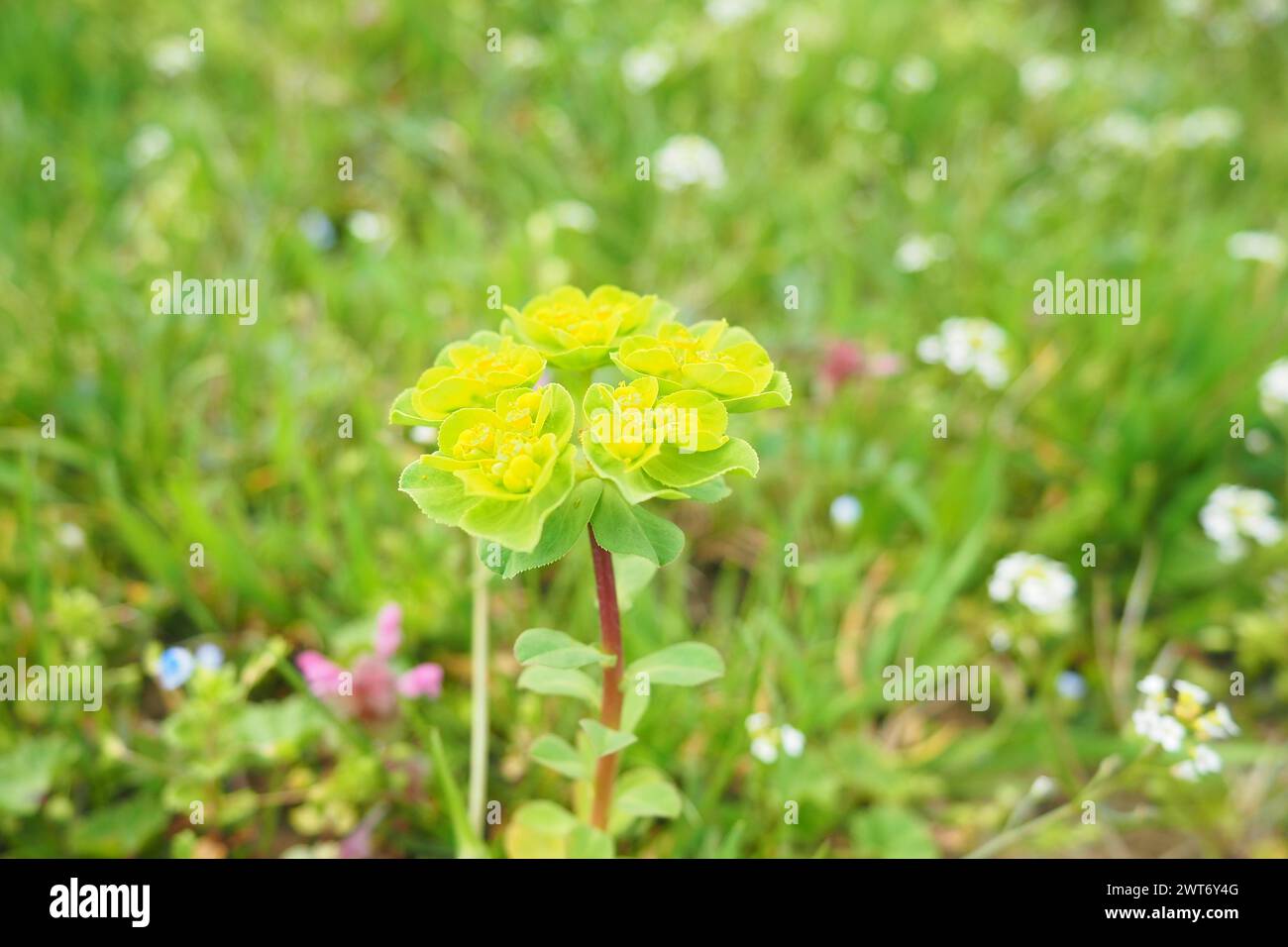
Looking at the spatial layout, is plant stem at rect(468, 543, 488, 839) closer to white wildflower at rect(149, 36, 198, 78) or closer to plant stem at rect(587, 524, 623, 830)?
plant stem at rect(587, 524, 623, 830)

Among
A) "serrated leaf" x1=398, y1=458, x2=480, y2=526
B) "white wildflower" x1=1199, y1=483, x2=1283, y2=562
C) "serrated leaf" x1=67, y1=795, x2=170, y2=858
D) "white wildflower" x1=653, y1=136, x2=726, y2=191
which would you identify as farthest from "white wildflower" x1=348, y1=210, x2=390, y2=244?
"white wildflower" x1=1199, y1=483, x2=1283, y2=562

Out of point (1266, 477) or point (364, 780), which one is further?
point (1266, 477)

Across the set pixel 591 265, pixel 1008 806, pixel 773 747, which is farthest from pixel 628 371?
pixel 591 265

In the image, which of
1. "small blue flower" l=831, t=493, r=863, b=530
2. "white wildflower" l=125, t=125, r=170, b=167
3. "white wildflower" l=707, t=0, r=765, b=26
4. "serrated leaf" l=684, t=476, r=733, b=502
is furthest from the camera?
"white wildflower" l=707, t=0, r=765, b=26

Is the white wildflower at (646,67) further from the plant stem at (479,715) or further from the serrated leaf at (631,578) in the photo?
the serrated leaf at (631,578)

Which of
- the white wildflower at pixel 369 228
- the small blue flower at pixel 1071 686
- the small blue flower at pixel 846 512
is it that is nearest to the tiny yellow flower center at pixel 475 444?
the small blue flower at pixel 846 512

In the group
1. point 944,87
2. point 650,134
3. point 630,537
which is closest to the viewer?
point 630,537

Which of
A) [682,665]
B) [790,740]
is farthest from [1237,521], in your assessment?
[682,665]
